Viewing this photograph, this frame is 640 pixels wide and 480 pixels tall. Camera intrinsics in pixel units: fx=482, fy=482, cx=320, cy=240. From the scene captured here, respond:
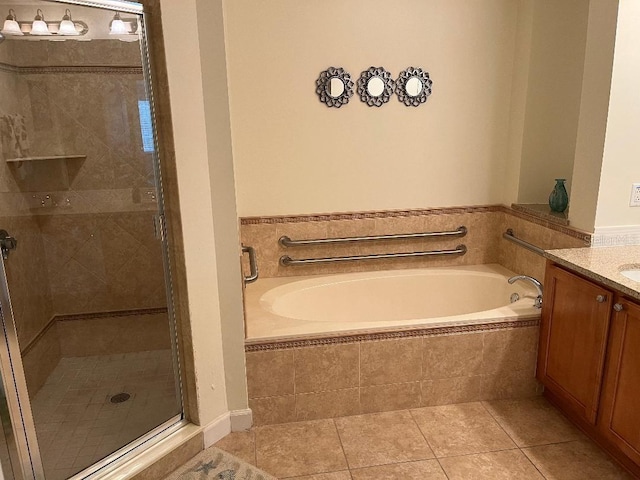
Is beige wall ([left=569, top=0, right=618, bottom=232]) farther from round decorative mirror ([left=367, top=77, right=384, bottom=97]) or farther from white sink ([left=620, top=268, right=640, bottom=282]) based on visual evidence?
round decorative mirror ([left=367, top=77, right=384, bottom=97])

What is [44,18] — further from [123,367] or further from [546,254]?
[546,254]

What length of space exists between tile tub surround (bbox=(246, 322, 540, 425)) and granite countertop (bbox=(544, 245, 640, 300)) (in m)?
0.43

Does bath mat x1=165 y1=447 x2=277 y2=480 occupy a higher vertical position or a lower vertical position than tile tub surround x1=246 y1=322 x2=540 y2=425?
lower

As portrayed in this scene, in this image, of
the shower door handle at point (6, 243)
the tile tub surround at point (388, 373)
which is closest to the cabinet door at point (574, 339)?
the tile tub surround at point (388, 373)

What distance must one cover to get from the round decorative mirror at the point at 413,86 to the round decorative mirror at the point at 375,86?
7cm

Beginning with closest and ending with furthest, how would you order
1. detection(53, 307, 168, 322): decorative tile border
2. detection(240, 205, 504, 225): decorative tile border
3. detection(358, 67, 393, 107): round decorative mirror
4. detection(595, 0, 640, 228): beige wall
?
detection(595, 0, 640, 228): beige wall → detection(53, 307, 168, 322): decorative tile border → detection(358, 67, 393, 107): round decorative mirror → detection(240, 205, 504, 225): decorative tile border

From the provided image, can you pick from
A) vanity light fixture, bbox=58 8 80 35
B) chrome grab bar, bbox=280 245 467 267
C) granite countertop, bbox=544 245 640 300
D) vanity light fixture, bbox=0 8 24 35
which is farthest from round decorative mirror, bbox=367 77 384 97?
vanity light fixture, bbox=0 8 24 35

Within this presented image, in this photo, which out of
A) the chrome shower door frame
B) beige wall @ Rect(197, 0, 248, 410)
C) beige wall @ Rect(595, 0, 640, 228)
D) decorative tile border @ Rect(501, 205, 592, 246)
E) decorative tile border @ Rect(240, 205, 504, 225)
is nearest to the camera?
the chrome shower door frame

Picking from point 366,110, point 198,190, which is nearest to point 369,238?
point 366,110

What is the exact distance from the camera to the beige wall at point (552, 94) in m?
2.88

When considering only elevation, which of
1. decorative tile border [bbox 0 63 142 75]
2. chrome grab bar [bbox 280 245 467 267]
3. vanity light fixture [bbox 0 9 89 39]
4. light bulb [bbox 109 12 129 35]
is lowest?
chrome grab bar [bbox 280 245 467 267]

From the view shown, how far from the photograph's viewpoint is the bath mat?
2.02m

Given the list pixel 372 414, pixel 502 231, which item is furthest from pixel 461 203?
pixel 372 414

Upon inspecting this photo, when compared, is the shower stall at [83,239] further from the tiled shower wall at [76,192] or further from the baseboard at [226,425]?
the baseboard at [226,425]
